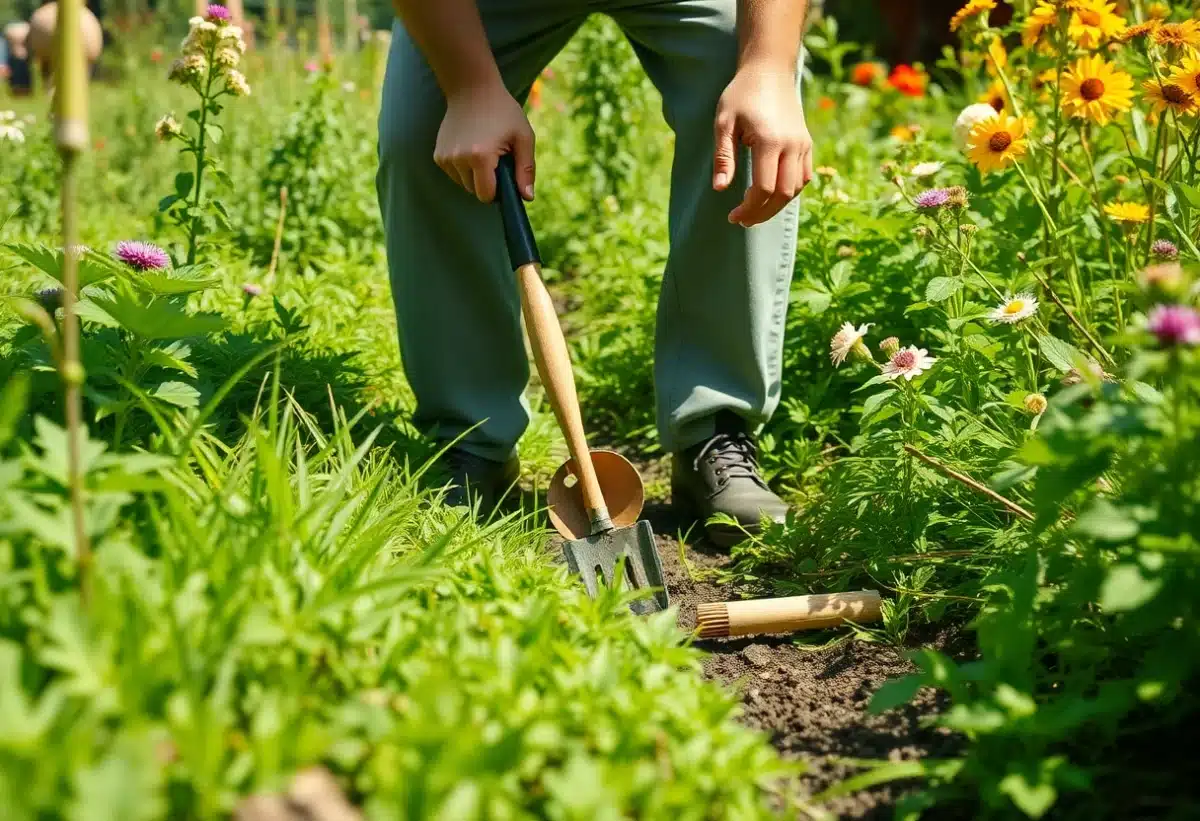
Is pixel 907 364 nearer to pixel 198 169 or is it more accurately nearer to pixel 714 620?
pixel 714 620

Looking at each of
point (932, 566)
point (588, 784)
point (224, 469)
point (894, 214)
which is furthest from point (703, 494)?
point (588, 784)

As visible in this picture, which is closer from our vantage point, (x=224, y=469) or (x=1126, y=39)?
(x=224, y=469)

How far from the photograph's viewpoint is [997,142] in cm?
219

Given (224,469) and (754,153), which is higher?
(754,153)

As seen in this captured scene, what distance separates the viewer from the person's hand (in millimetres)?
1964

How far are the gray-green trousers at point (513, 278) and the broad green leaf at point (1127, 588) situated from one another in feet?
3.94

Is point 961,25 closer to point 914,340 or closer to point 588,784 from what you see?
point 914,340

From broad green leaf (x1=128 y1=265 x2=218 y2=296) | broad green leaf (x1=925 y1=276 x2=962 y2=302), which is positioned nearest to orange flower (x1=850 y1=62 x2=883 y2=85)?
broad green leaf (x1=925 y1=276 x2=962 y2=302)

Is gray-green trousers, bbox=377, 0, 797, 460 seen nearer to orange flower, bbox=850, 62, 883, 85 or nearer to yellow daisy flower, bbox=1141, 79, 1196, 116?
yellow daisy flower, bbox=1141, 79, 1196, 116

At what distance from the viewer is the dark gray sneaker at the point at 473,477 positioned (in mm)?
2250

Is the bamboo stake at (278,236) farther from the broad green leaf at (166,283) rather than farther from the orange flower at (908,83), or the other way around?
the orange flower at (908,83)

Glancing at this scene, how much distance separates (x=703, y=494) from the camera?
2.33 meters

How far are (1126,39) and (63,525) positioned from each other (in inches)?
77.9

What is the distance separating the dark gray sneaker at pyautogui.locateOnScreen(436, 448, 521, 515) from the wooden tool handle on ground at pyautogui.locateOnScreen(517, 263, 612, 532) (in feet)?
1.11
